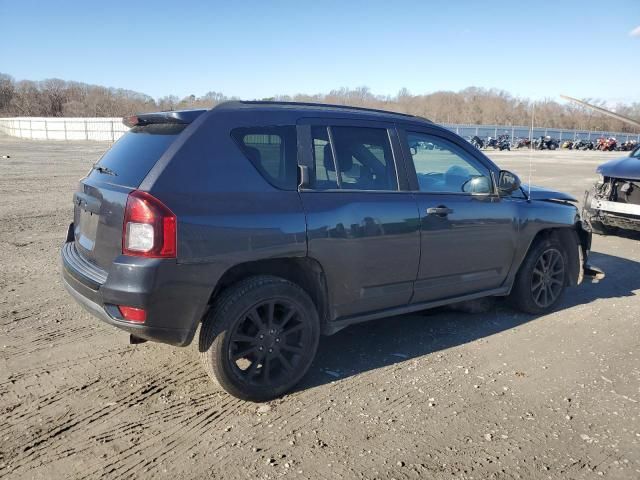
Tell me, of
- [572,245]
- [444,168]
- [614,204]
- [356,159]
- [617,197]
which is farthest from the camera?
[617,197]

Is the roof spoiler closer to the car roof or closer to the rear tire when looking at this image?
the car roof

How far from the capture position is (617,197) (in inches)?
340

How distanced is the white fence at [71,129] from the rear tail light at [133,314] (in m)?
46.9

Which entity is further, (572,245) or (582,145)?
(582,145)

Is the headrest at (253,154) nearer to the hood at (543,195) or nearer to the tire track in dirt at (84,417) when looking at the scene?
the tire track in dirt at (84,417)

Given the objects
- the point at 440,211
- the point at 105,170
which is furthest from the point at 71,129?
the point at 440,211

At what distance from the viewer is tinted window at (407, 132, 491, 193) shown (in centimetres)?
423

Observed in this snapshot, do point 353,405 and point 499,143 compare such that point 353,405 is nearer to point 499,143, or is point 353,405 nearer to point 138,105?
point 499,143

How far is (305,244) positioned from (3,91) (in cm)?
11487

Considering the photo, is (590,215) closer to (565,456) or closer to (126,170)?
(565,456)

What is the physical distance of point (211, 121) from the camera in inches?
130

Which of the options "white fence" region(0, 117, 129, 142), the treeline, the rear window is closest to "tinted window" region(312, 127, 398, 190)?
the rear window

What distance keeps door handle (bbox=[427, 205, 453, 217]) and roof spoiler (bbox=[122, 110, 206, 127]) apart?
1.87m

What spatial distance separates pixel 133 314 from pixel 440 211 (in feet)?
7.86
